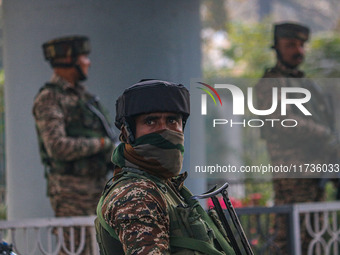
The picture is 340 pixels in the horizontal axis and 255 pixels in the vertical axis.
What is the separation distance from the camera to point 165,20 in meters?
5.79

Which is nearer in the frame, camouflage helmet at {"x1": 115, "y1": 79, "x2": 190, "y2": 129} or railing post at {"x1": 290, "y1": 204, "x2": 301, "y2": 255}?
camouflage helmet at {"x1": 115, "y1": 79, "x2": 190, "y2": 129}

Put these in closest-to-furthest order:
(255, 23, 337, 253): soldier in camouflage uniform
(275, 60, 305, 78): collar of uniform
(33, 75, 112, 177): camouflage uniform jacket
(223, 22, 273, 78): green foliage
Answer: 1. (33, 75, 112, 177): camouflage uniform jacket
2. (255, 23, 337, 253): soldier in camouflage uniform
3. (275, 60, 305, 78): collar of uniform
4. (223, 22, 273, 78): green foliage

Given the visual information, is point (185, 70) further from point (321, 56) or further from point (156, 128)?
point (321, 56)

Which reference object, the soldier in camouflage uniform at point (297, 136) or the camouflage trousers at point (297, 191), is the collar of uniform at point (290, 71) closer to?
the soldier in camouflage uniform at point (297, 136)

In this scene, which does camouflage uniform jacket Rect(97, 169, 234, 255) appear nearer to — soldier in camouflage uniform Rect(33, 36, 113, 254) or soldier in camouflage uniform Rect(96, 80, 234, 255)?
soldier in camouflage uniform Rect(96, 80, 234, 255)

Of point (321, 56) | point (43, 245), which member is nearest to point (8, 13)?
point (43, 245)

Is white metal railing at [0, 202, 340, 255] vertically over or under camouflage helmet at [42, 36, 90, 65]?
under

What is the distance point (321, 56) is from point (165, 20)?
651cm

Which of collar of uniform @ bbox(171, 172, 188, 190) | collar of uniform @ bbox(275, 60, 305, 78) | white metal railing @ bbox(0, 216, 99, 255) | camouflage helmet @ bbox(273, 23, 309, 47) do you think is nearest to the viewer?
collar of uniform @ bbox(171, 172, 188, 190)

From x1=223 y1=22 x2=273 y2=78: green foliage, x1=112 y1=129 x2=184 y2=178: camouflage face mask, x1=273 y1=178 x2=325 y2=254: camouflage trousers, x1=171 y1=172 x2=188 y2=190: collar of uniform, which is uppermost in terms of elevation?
x1=223 y1=22 x2=273 y2=78: green foliage

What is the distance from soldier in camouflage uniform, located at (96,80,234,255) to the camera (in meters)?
2.24

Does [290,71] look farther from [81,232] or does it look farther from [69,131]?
[81,232]

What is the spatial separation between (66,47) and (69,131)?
2.33 feet

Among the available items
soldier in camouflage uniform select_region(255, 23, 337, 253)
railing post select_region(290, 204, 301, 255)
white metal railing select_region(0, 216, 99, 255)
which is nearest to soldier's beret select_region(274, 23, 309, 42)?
soldier in camouflage uniform select_region(255, 23, 337, 253)
